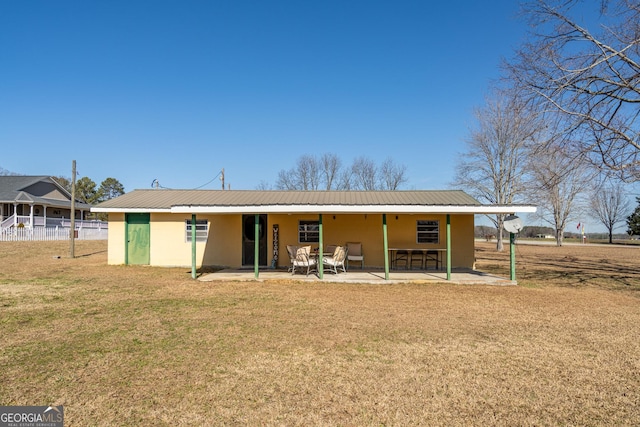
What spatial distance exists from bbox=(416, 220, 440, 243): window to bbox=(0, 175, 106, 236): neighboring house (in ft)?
72.6

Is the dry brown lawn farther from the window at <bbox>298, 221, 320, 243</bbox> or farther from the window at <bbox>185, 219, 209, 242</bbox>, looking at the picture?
the window at <bbox>185, 219, 209, 242</bbox>

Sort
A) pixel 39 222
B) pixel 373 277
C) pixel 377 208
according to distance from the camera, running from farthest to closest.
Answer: pixel 39 222 < pixel 373 277 < pixel 377 208

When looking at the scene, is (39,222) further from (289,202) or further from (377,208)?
(377,208)

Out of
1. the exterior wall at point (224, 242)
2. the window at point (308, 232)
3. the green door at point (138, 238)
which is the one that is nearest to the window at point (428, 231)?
the window at point (308, 232)

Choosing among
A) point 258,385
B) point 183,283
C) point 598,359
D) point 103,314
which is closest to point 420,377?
point 258,385

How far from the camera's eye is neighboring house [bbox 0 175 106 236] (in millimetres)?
23875

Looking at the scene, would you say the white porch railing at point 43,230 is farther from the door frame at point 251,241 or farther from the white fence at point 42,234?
the door frame at point 251,241

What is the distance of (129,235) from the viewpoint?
1369cm

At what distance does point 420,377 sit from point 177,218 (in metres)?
11.7

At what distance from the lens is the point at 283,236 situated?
527 inches

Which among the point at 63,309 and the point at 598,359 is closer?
the point at 598,359

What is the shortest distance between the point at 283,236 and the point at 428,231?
5.24 m

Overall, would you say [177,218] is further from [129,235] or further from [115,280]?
[115,280]

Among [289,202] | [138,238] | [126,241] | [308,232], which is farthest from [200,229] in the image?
[308,232]
